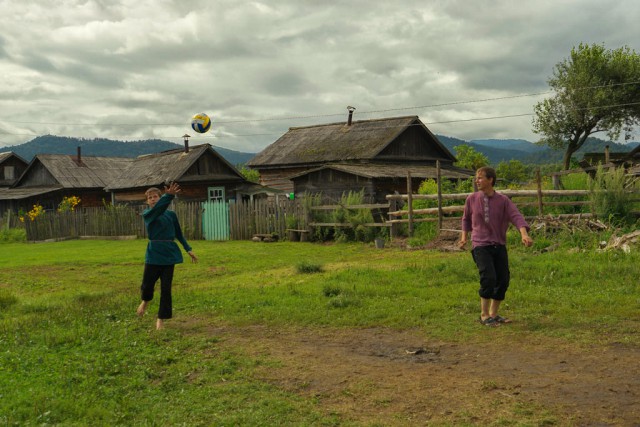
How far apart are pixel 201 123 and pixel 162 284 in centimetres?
2473

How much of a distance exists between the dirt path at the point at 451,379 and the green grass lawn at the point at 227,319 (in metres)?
0.32

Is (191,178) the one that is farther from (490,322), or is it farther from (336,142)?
(490,322)

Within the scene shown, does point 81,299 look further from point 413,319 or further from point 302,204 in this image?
point 302,204

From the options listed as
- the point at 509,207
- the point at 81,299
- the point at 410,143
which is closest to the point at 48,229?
the point at 410,143

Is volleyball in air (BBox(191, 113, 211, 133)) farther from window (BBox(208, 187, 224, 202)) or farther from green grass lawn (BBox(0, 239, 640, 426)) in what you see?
green grass lawn (BBox(0, 239, 640, 426))

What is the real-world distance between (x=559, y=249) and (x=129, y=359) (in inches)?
397

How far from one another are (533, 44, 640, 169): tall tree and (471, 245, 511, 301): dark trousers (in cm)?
3880

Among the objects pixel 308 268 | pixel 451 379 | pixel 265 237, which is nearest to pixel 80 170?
pixel 265 237

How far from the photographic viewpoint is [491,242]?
23.3ft

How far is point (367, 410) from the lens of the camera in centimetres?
442

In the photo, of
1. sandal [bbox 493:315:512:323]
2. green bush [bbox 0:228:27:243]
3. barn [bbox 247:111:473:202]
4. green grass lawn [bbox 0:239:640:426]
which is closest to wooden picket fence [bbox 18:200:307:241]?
green bush [bbox 0:228:27:243]

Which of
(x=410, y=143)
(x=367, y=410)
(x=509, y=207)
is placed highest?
(x=410, y=143)

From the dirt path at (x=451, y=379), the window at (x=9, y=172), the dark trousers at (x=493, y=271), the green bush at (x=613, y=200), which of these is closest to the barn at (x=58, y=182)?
the window at (x=9, y=172)

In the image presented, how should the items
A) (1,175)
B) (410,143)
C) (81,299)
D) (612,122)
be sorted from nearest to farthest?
(81,299)
(410,143)
(612,122)
(1,175)
